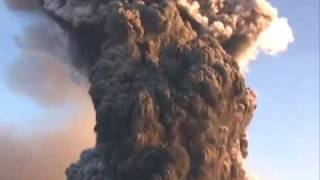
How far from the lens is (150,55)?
68688 mm

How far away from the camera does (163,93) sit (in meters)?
66.6

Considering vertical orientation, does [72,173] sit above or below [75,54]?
below

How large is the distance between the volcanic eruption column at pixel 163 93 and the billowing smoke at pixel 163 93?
0.19ft

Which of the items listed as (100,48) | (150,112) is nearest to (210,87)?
(150,112)

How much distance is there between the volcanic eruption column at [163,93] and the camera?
65688 mm

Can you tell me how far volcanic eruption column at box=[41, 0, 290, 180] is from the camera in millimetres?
65688

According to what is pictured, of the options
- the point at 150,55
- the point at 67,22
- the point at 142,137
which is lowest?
the point at 142,137

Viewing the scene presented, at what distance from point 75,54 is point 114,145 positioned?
956 cm

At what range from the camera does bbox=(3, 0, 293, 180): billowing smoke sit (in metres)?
65.7

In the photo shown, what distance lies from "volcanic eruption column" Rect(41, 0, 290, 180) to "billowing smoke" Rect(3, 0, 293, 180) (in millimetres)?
57

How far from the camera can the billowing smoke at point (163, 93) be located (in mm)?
65688

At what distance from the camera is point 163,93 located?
6656cm

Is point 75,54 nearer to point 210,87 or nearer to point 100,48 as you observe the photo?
point 100,48

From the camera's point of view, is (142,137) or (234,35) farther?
(234,35)
